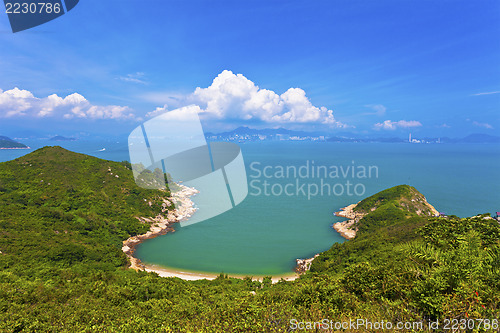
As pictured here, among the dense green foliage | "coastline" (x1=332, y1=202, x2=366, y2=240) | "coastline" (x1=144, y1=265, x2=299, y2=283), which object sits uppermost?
the dense green foliage

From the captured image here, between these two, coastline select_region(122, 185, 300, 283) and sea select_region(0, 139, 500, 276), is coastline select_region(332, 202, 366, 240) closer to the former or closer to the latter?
sea select_region(0, 139, 500, 276)

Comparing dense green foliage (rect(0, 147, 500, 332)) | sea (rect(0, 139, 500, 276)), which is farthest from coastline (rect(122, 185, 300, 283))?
dense green foliage (rect(0, 147, 500, 332))

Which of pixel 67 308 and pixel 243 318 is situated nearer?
pixel 243 318

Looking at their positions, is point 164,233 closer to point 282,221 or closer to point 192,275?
point 192,275

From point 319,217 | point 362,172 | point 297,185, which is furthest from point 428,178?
point 319,217

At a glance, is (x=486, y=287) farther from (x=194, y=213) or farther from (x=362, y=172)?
(x=362, y=172)

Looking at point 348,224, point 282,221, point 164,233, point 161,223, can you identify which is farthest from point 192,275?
point 348,224
